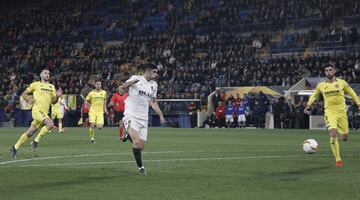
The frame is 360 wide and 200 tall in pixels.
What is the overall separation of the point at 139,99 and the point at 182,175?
6.30 ft

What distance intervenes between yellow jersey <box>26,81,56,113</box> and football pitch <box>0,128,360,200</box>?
54.2 inches

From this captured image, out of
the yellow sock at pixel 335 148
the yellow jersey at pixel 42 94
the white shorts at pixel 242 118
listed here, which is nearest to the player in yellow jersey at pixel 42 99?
the yellow jersey at pixel 42 94

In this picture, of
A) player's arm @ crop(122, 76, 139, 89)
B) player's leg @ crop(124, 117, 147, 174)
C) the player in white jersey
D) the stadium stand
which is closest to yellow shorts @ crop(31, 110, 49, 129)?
the player in white jersey

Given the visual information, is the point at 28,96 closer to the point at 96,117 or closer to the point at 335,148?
the point at 335,148

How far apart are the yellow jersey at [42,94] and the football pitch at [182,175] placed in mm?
1377

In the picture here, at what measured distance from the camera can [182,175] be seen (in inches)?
609

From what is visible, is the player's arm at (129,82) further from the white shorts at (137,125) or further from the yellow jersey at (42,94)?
the yellow jersey at (42,94)

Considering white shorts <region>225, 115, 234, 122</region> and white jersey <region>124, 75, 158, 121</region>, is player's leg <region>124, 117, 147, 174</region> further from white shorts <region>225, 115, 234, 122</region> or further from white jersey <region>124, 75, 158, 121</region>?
white shorts <region>225, 115, 234, 122</region>

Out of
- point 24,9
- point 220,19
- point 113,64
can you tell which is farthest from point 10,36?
point 220,19

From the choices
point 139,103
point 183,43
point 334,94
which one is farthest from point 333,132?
point 183,43

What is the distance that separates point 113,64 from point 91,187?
153ft

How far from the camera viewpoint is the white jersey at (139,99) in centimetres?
1612

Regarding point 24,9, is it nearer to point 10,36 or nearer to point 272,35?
point 10,36

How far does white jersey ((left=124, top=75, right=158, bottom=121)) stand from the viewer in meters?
16.1
